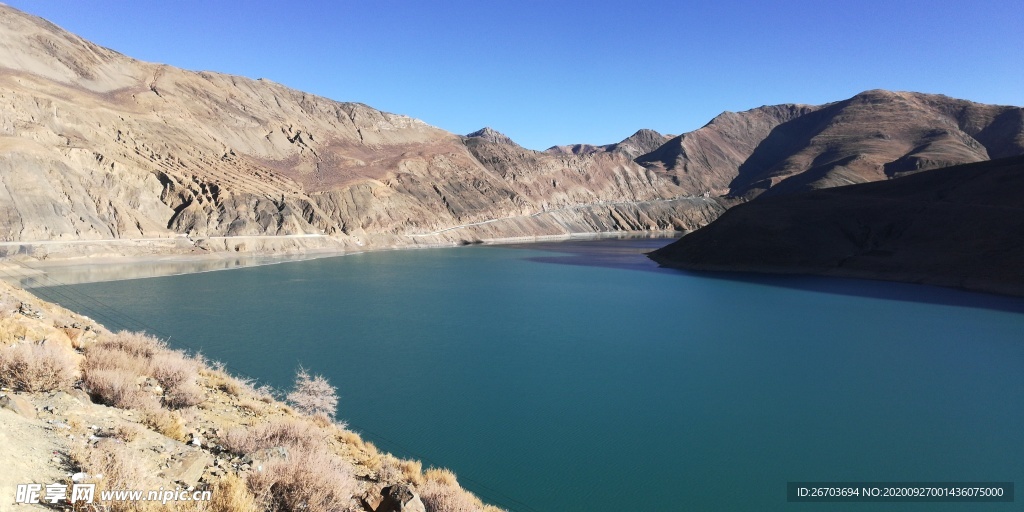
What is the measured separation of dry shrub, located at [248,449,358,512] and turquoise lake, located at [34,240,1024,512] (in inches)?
228

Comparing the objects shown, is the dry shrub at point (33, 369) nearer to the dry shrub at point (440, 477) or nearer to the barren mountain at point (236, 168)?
the dry shrub at point (440, 477)

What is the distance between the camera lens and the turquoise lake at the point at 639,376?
519 inches

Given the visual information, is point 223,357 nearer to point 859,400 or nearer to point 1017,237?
point 859,400

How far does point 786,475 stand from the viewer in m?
13.0

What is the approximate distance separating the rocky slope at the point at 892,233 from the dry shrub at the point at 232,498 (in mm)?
54359

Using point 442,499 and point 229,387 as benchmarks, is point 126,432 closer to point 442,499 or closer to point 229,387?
point 442,499

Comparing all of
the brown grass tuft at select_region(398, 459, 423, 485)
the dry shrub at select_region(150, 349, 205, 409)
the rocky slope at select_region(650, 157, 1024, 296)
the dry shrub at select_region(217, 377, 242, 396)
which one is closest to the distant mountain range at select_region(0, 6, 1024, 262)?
the rocky slope at select_region(650, 157, 1024, 296)

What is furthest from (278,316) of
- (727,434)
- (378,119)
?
(378,119)

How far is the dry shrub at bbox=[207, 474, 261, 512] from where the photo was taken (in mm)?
5352

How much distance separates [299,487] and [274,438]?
2.16 m

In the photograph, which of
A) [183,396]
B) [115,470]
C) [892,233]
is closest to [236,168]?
[183,396]

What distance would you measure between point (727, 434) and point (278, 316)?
25.6 m

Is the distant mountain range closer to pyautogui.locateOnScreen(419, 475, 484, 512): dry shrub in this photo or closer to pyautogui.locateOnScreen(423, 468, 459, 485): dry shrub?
Result: pyautogui.locateOnScreen(423, 468, 459, 485): dry shrub

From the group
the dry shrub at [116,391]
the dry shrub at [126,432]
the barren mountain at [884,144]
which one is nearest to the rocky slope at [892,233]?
the dry shrub at [116,391]
